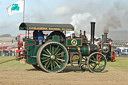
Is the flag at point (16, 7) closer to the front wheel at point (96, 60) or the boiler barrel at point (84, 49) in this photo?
the boiler barrel at point (84, 49)

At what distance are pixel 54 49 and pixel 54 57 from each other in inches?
15.2

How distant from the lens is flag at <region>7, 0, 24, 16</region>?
14017 mm

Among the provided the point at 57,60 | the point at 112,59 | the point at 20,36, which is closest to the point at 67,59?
the point at 57,60

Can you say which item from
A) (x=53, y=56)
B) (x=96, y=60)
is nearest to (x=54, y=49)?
(x=53, y=56)

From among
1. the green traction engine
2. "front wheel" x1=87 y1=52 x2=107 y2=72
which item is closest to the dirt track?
the green traction engine

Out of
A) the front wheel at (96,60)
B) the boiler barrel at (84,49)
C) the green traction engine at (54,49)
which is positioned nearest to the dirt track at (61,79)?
the green traction engine at (54,49)

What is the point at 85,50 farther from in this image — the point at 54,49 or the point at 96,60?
the point at 54,49

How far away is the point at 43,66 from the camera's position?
982 centimetres

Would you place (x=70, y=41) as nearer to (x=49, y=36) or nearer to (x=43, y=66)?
(x=49, y=36)

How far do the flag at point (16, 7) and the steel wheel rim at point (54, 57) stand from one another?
5029 mm

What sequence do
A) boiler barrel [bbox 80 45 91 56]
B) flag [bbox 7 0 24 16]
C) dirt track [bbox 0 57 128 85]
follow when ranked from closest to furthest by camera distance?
1. dirt track [bbox 0 57 128 85]
2. boiler barrel [bbox 80 45 91 56]
3. flag [bbox 7 0 24 16]

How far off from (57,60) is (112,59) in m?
12.0

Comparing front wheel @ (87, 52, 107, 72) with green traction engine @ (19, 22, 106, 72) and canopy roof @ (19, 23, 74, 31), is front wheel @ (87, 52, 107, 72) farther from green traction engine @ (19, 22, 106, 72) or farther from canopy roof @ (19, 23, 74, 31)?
canopy roof @ (19, 23, 74, 31)

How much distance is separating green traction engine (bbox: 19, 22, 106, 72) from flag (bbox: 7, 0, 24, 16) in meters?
3.56
